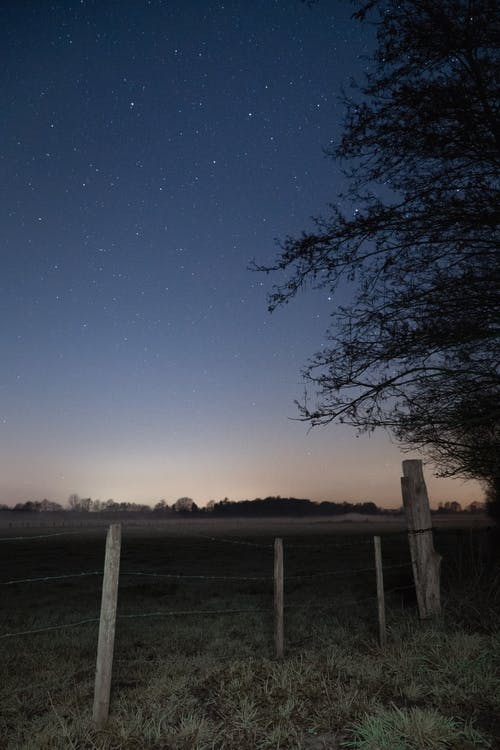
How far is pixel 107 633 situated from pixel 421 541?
5045 mm

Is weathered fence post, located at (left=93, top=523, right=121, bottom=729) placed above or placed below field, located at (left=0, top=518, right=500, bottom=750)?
above

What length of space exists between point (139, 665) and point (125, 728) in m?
2.30

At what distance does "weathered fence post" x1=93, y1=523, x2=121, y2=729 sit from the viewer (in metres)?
4.39

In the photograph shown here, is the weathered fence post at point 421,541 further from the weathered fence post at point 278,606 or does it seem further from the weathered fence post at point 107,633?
the weathered fence post at point 107,633

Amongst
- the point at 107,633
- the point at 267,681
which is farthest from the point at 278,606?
the point at 107,633

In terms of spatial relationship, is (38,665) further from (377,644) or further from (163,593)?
(163,593)

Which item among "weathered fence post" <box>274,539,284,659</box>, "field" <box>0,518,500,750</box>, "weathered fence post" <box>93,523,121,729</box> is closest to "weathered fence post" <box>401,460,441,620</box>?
"field" <box>0,518,500,750</box>

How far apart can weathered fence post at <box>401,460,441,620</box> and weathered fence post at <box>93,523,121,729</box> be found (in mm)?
4788

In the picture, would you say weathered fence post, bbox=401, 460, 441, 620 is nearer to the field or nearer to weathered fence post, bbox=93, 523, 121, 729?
the field

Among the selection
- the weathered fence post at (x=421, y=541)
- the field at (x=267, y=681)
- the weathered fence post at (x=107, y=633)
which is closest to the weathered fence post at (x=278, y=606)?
the field at (x=267, y=681)

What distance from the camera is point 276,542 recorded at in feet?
21.7

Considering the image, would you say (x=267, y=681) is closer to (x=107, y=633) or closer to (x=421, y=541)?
(x=107, y=633)

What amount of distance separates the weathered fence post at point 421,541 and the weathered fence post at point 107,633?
15.7ft

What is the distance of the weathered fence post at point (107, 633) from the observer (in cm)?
439
